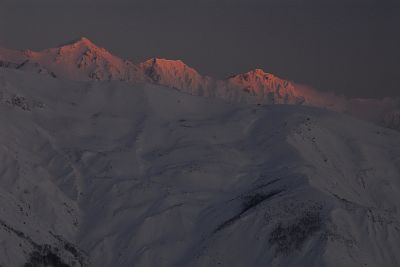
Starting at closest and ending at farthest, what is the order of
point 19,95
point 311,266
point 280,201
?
point 311,266 < point 280,201 < point 19,95

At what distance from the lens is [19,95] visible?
108500 millimetres

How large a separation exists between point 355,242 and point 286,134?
3450cm

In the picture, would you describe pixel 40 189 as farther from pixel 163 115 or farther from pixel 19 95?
pixel 163 115

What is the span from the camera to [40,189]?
86.8 m

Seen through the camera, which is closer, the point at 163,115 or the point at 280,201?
the point at 280,201

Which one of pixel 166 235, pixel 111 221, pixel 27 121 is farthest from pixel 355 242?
pixel 27 121

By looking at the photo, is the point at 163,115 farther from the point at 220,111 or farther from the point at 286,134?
the point at 286,134

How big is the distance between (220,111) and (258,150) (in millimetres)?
20490

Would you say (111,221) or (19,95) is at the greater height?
(19,95)

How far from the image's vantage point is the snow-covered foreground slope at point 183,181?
243ft

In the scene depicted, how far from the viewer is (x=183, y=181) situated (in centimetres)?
9319

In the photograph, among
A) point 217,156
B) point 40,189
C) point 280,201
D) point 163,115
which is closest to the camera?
point 280,201

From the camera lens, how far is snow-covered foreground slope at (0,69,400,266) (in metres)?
73.9

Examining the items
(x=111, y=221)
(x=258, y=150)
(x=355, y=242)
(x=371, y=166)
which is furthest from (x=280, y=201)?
(x=371, y=166)
